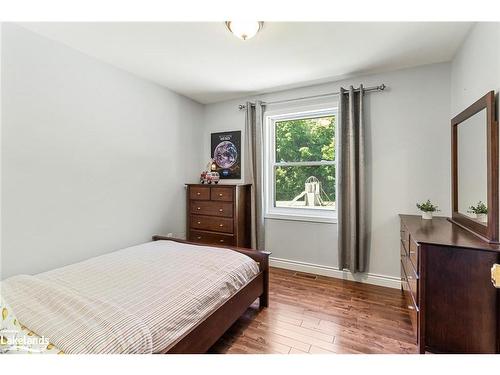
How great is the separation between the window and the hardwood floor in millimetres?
935

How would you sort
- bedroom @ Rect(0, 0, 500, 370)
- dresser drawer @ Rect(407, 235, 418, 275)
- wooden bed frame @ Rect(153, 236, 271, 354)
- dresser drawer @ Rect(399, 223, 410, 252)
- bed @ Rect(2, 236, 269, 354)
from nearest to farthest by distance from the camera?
bed @ Rect(2, 236, 269, 354), wooden bed frame @ Rect(153, 236, 271, 354), bedroom @ Rect(0, 0, 500, 370), dresser drawer @ Rect(407, 235, 418, 275), dresser drawer @ Rect(399, 223, 410, 252)

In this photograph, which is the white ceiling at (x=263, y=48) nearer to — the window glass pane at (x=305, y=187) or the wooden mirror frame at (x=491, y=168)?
the wooden mirror frame at (x=491, y=168)

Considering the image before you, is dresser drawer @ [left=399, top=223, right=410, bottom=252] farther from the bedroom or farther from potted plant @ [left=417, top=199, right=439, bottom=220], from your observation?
potted plant @ [left=417, top=199, right=439, bottom=220]

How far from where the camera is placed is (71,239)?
86.2 inches

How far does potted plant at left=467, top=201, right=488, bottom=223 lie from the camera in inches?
65.1

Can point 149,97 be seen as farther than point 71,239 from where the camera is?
Yes

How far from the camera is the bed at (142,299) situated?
1168 mm

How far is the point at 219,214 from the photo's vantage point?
126 inches

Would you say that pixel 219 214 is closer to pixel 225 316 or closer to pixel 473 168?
pixel 225 316

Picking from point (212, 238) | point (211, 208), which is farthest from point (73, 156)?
point (212, 238)

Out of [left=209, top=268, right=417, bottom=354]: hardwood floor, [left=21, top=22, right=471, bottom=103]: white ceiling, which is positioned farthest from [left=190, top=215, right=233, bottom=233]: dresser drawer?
[left=21, top=22, right=471, bottom=103]: white ceiling
